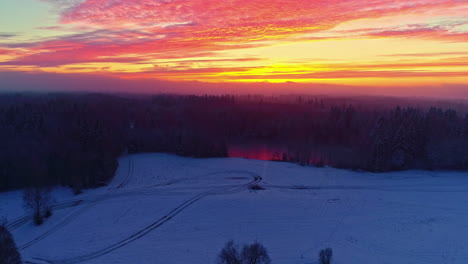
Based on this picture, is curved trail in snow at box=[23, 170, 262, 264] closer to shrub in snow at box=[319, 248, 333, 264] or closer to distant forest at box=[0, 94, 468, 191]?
distant forest at box=[0, 94, 468, 191]

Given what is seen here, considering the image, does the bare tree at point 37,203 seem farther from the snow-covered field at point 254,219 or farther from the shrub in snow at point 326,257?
the shrub in snow at point 326,257

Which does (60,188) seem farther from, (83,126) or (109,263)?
(109,263)

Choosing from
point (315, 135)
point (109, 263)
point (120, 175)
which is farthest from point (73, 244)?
point (315, 135)

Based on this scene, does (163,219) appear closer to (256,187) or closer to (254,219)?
(254,219)

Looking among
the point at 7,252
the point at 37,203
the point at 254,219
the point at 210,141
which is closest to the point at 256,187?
the point at 254,219

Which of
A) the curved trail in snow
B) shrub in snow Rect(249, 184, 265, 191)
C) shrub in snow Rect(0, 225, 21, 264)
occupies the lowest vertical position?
the curved trail in snow

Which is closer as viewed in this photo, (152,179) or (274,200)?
(274,200)

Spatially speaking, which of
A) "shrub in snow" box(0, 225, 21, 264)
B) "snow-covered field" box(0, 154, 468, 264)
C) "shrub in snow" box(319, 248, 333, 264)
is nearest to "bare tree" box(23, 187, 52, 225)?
"snow-covered field" box(0, 154, 468, 264)
